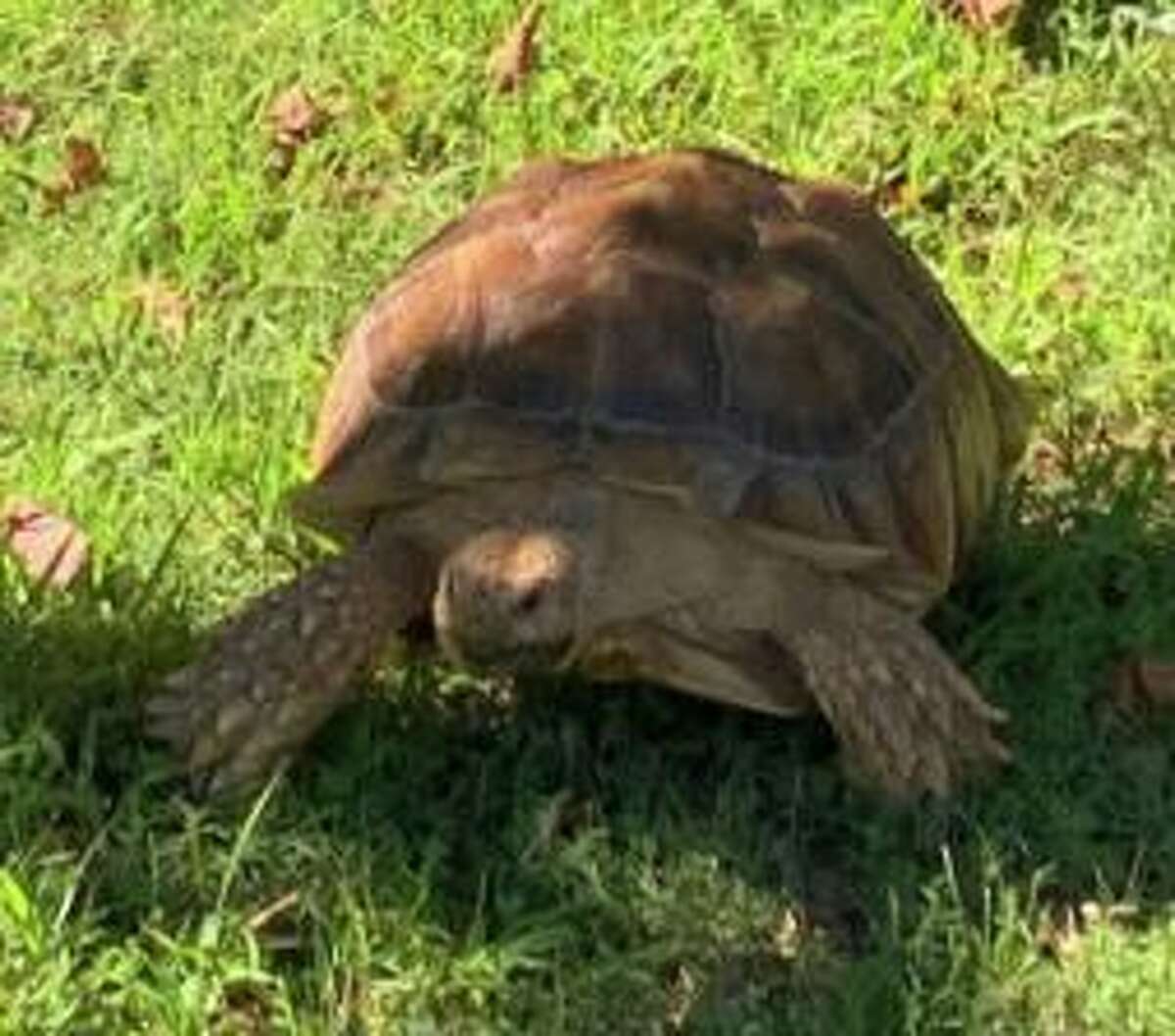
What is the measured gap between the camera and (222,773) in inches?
140

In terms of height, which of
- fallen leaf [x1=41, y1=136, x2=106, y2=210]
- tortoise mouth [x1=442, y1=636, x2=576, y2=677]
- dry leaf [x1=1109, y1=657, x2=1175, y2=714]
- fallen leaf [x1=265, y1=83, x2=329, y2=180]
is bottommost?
dry leaf [x1=1109, y1=657, x2=1175, y2=714]

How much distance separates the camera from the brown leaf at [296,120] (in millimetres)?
5051

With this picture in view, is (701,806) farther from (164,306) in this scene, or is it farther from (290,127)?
(290,127)

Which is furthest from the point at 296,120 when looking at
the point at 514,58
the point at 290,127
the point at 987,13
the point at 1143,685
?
the point at 1143,685

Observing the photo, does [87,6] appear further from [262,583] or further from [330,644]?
[330,644]

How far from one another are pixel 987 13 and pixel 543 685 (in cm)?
178

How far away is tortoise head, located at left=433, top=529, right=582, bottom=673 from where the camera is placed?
11.0 ft

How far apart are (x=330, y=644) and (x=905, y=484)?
0.77m

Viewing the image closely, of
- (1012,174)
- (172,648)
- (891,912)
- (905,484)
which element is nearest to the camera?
(891,912)

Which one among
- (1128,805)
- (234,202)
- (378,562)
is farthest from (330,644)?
(234,202)

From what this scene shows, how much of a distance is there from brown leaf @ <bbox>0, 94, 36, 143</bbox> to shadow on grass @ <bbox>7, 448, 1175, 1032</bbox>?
171 centimetres

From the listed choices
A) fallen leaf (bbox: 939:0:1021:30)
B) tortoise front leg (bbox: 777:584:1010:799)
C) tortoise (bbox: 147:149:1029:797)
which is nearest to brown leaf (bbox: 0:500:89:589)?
tortoise (bbox: 147:149:1029:797)

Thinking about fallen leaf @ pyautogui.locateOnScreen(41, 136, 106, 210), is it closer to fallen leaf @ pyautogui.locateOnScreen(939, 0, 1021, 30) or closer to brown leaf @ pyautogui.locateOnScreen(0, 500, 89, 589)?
brown leaf @ pyautogui.locateOnScreen(0, 500, 89, 589)

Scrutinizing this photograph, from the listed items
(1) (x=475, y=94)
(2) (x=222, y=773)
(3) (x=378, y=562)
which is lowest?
(2) (x=222, y=773)
